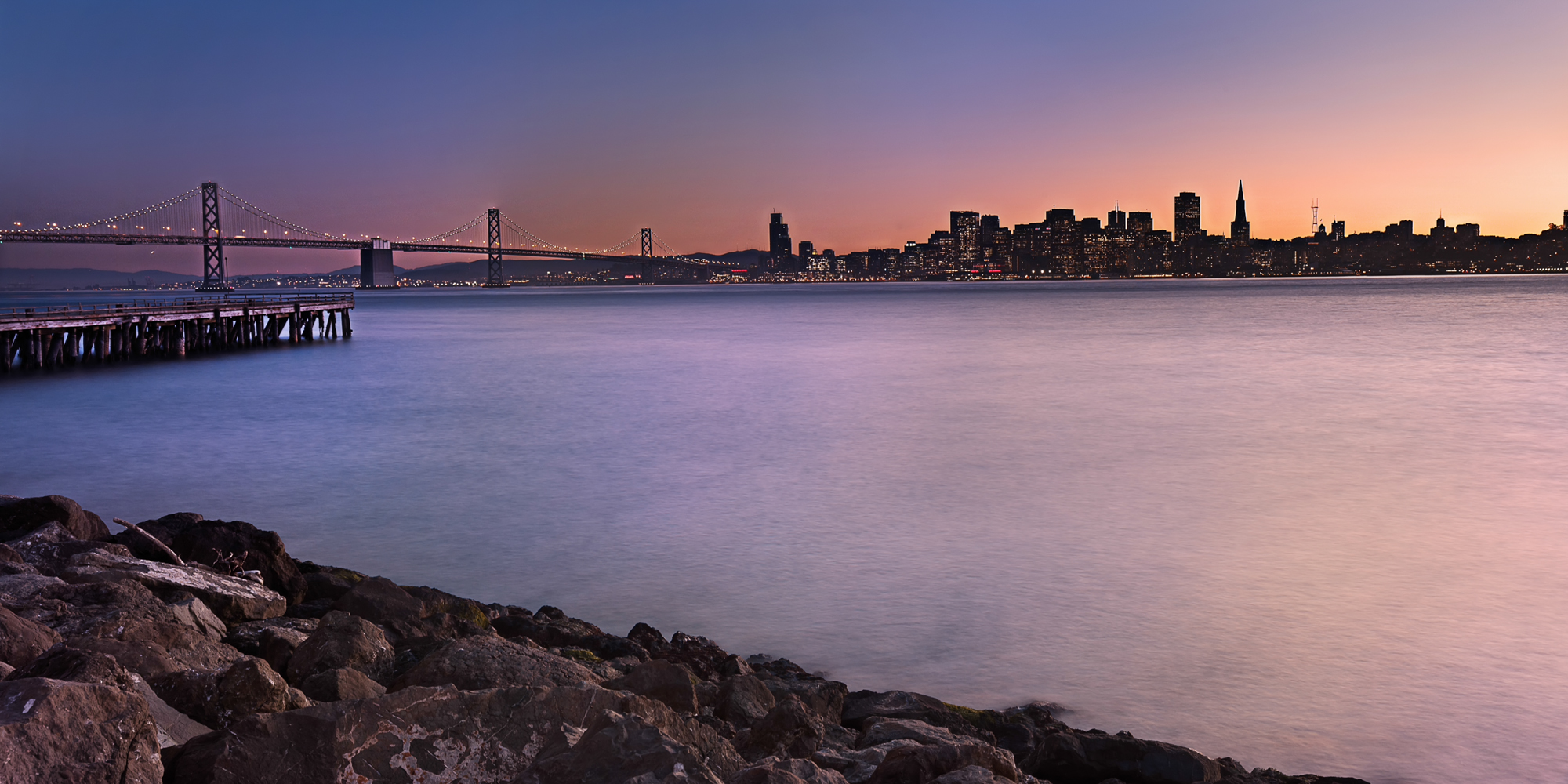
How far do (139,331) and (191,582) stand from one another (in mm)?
A: 34459

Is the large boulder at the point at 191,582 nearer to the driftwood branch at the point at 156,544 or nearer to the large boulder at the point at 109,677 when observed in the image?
the driftwood branch at the point at 156,544

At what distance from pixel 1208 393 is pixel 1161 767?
20453 mm

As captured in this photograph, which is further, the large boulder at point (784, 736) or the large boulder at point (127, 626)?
the large boulder at point (784, 736)

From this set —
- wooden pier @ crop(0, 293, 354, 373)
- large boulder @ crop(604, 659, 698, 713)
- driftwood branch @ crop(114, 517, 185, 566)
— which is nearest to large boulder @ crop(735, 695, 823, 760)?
large boulder @ crop(604, 659, 698, 713)

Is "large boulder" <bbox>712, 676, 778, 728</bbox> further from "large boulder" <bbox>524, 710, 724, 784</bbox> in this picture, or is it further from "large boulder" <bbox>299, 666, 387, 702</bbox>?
"large boulder" <bbox>299, 666, 387, 702</bbox>

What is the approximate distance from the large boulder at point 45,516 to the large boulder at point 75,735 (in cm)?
509

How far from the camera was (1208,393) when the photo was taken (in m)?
23.7

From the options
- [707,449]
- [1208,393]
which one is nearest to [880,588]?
[707,449]

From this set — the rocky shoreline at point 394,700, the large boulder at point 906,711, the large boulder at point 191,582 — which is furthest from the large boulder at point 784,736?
the large boulder at point 191,582

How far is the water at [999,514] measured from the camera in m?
6.55

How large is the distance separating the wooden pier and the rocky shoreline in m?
27.9

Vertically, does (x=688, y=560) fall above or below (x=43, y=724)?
below

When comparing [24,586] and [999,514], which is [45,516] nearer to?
[24,586]

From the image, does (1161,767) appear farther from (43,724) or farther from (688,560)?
(688,560)
